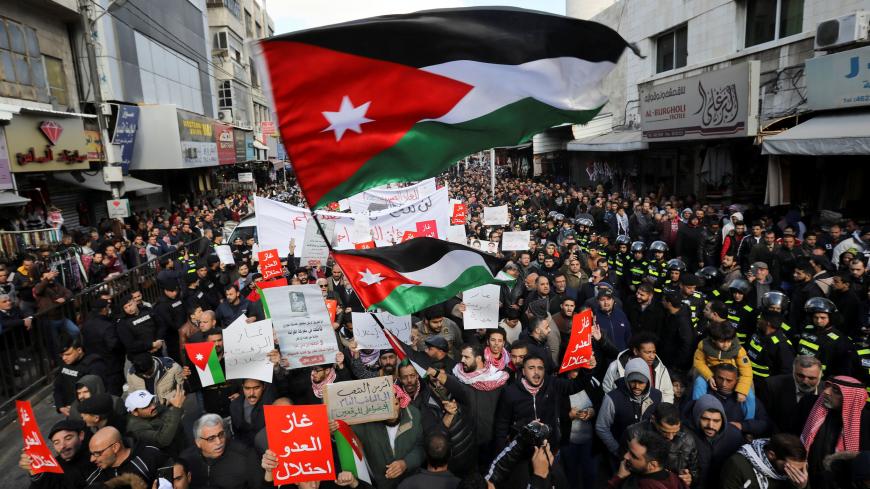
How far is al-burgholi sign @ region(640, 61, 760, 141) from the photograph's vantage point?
12273mm

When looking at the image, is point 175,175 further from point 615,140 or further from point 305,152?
point 305,152

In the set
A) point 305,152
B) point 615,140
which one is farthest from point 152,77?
point 305,152

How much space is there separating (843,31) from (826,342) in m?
8.67

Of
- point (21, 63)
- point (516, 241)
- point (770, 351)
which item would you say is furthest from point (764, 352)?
point (21, 63)

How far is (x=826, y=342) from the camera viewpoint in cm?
511

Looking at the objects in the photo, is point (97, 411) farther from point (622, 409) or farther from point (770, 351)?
point (770, 351)

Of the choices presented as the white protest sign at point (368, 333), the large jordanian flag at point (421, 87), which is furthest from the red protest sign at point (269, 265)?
the large jordanian flag at point (421, 87)

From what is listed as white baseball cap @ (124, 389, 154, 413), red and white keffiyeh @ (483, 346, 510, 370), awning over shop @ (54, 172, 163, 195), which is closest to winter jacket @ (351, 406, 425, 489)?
red and white keffiyeh @ (483, 346, 510, 370)

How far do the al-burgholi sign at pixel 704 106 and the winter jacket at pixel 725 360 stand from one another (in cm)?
930

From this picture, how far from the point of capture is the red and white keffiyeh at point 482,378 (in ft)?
15.0

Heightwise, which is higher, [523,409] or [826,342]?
[826,342]

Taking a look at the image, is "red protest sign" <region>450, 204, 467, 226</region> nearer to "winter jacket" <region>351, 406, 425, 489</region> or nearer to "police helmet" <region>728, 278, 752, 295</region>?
"police helmet" <region>728, 278, 752, 295</region>

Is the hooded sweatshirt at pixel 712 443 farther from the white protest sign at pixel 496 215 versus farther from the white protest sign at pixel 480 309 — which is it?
the white protest sign at pixel 496 215

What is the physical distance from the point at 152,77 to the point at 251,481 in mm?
22705
